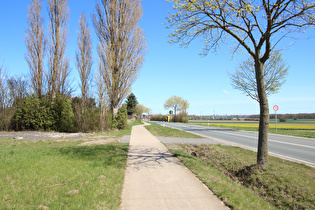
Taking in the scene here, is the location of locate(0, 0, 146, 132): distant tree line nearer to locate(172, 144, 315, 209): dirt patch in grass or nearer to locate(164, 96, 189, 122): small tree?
locate(172, 144, 315, 209): dirt patch in grass

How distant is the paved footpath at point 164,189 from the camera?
11.0ft

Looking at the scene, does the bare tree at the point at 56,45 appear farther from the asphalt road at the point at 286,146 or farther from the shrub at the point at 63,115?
the asphalt road at the point at 286,146

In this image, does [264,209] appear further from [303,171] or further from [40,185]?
[40,185]

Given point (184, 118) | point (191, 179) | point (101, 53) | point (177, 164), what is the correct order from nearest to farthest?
point (191, 179) → point (177, 164) → point (101, 53) → point (184, 118)

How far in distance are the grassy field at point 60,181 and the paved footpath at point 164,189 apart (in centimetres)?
25

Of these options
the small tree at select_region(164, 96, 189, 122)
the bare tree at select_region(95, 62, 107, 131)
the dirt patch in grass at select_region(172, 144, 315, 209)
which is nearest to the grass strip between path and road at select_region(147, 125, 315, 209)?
the dirt patch in grass at select_region(172, 144, 315, 209)

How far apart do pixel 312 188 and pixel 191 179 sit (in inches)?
104

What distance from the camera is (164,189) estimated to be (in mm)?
4051

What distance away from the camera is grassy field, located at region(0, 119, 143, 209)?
3250mm

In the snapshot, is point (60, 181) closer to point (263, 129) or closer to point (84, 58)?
point (263, 129)

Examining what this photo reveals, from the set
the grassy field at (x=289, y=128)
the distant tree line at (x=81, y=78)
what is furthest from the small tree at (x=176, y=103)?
the distant tree line at (x=81, y=78)

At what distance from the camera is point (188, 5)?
5.83 meters

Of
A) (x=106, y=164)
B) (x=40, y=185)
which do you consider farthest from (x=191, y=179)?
(x=40, y=185)

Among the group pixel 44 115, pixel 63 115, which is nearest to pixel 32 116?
pixel 44 115
